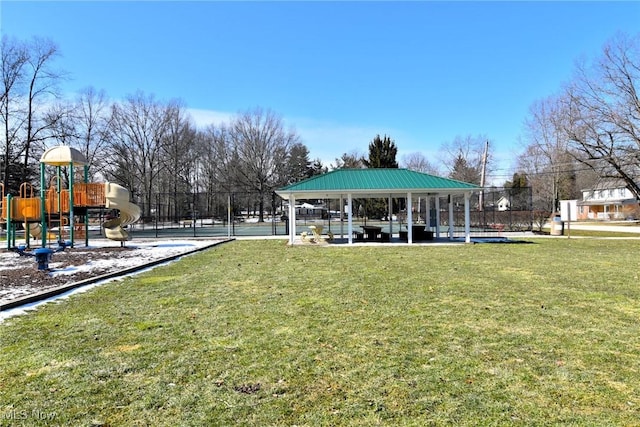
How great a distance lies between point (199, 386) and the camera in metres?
3.28

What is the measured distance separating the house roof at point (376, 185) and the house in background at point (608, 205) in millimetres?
47218

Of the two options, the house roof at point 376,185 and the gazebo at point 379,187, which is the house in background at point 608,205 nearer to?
the gazebo at point 379,187

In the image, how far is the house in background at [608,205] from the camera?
55406 millimetres

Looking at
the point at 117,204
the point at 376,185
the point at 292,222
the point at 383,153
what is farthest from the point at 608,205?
the point at 117,204

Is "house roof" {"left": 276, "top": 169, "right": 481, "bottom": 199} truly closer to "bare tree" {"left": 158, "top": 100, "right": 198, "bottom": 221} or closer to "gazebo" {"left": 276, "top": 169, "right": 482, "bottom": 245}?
"gazebo" {"left": 276, "top": 169, "right": 482, "bottom": 245}

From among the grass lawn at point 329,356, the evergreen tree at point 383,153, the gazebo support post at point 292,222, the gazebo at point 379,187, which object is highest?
the evergreen tree at point 383,153

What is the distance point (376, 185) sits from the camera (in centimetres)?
1781

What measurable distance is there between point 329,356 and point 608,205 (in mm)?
70910

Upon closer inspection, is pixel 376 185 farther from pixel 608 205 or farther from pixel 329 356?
pixel 608 205

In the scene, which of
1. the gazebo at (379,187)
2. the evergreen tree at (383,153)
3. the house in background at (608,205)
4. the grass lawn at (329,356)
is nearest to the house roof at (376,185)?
the gazebo at (379,187)

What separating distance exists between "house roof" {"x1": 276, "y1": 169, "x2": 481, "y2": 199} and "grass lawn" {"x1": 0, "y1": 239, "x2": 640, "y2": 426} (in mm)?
9832

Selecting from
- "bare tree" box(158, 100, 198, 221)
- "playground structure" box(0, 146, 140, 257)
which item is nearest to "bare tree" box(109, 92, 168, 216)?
"bare tree" box(158, 100, 198, 221)

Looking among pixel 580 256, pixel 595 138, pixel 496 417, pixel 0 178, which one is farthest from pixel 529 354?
pixel 0 178

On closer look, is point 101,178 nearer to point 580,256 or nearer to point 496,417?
point 580,256
